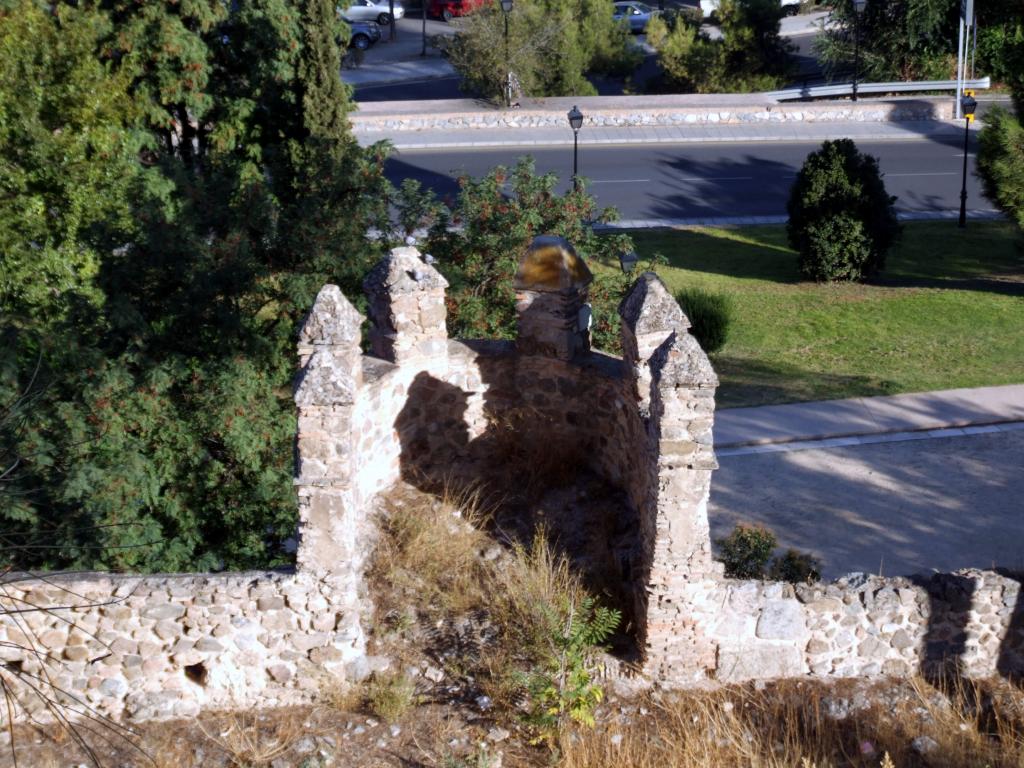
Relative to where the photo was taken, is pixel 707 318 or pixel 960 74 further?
pixel 960 74

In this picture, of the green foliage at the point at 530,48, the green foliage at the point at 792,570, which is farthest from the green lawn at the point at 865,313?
the green foliage at the point at 530,48

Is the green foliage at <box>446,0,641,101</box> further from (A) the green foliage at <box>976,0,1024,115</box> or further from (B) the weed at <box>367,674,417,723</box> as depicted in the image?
(B) the weed at <box>367,674,417,723</box>

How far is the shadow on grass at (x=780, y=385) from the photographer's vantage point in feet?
56.7

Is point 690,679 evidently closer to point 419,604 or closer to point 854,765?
point 854,765

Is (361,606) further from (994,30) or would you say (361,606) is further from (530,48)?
(994,30)

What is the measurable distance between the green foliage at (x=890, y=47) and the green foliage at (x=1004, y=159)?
49.8ft

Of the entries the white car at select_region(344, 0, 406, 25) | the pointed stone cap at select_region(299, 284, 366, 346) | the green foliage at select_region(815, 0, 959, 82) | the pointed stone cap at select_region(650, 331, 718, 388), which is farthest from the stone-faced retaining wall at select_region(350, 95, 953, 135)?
the pointed stone cap at select_region(650, 331, 718, 388)

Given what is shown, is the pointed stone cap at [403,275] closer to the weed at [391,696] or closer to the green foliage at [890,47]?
the weed at [391,696]

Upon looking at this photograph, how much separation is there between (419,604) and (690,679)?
A: 2.18m

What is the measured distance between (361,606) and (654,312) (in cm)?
329

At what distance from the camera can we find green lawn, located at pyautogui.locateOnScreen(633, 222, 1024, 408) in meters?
18.0

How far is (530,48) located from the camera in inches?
1318

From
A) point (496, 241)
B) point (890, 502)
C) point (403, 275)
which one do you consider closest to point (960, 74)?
point (890, 502)

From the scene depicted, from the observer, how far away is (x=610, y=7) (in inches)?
1471
